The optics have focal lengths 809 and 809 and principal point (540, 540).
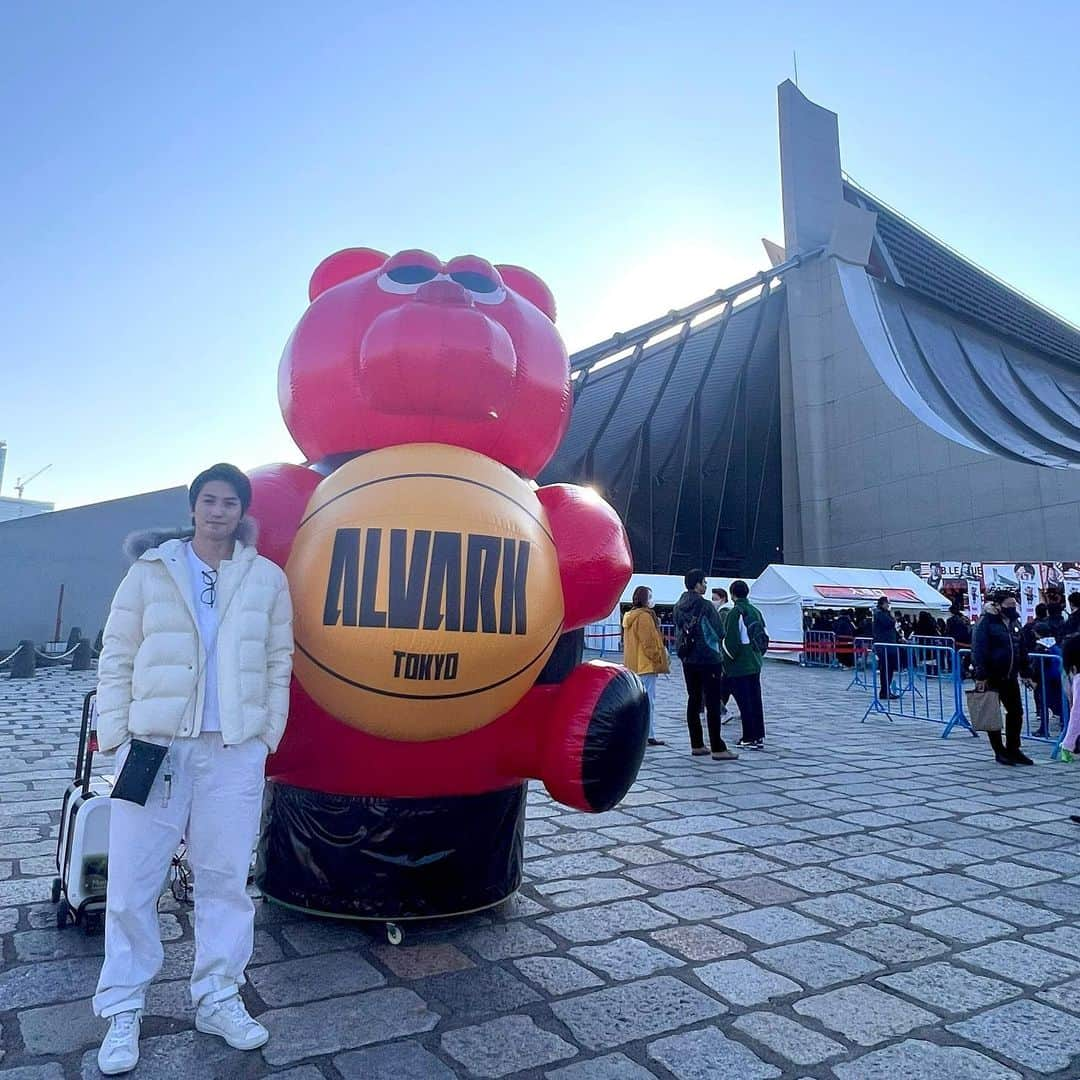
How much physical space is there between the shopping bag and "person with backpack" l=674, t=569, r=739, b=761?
2166 mm

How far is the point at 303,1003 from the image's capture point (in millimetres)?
2533

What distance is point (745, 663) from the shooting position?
753cm

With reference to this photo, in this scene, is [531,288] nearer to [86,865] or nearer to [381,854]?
[381,854]

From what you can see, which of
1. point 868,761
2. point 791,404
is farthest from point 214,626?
point 791,404

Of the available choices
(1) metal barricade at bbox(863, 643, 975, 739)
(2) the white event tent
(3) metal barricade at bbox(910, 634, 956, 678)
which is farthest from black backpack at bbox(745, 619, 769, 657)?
(2) the white event tent

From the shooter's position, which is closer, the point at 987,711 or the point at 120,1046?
the point at 120,1046

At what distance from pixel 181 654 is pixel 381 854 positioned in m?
1.16

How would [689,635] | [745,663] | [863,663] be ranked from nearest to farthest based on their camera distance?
[689,635] < [745,663] < [863,663]

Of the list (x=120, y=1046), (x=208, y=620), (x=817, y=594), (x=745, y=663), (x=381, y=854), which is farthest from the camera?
(x=817, y=594)

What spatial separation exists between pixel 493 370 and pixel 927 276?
34950 mm

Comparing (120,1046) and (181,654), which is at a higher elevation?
(181,654)

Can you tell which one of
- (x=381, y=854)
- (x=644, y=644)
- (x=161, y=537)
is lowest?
(x=381, y=854)

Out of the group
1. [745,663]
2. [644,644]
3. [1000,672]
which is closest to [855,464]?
[1000,672]

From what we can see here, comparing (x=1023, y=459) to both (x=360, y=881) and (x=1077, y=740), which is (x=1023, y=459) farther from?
(x=360, y=881)
